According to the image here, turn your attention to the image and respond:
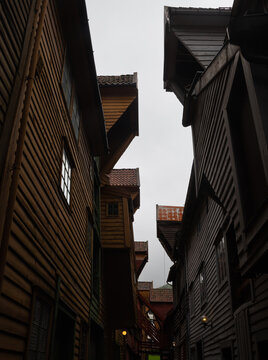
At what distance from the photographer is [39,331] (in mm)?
5422

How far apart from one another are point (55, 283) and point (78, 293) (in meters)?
2.46

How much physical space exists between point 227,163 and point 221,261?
3863 millimetres

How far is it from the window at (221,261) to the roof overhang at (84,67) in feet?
15.9

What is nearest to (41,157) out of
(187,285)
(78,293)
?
(78,293)

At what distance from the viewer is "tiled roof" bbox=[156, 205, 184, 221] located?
85.2 ft

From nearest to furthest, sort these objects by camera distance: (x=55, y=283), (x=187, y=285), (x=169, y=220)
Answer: (x=55, y=283)
(x=187, y=285)
(x=169, y=220)

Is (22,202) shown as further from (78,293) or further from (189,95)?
(189,95)

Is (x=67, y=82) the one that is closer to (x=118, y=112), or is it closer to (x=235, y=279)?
(x=118, y=112)

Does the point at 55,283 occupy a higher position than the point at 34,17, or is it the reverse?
the point at 34,17

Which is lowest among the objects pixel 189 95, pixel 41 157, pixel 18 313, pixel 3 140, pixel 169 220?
pixel 18 313

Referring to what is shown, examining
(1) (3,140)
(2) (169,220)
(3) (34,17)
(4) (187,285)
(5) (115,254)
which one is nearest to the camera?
(1) (3,140)

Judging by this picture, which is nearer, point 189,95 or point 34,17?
point 34,17

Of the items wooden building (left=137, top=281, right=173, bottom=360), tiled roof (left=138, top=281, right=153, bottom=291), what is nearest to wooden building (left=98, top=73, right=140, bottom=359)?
wooden building (left=137, top=281, right=173, bottom=360)

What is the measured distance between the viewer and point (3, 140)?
4.20 meters
